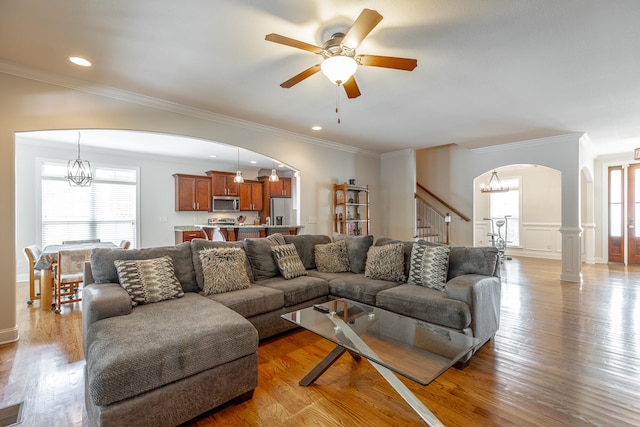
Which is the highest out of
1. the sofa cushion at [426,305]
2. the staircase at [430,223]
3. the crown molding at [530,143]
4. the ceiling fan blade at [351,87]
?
the crown molding at [530,143]

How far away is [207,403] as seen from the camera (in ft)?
5.75

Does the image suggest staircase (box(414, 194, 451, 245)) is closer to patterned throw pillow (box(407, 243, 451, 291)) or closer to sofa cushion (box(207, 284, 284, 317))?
patterned throw pillow (box(407, 243, 451, 291))

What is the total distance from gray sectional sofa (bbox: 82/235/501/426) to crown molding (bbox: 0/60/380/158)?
192 cm

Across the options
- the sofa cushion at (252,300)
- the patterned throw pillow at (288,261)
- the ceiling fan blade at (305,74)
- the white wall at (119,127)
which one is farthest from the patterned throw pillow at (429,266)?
the white wall at (119,127)

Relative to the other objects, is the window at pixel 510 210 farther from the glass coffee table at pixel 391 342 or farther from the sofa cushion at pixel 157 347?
the sofa cushion at pixel 157 347

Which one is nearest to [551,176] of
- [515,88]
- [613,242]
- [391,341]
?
[613,242]

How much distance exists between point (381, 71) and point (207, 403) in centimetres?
305

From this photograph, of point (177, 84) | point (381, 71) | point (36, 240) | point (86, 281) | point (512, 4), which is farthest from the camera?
point (36, 240)

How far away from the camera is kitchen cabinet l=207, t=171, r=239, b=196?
25.5ft

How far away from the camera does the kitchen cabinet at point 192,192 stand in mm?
7281

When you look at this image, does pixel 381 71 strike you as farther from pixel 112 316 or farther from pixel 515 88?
pixel 112 316

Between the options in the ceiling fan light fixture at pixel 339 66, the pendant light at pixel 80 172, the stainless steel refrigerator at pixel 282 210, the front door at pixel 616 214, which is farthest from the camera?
the stainless steel refrigerator at pixel 282 210

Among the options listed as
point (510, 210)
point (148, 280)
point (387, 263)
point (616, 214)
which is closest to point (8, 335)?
point (148, 280)

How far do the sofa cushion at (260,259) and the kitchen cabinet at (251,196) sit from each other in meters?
4.98
